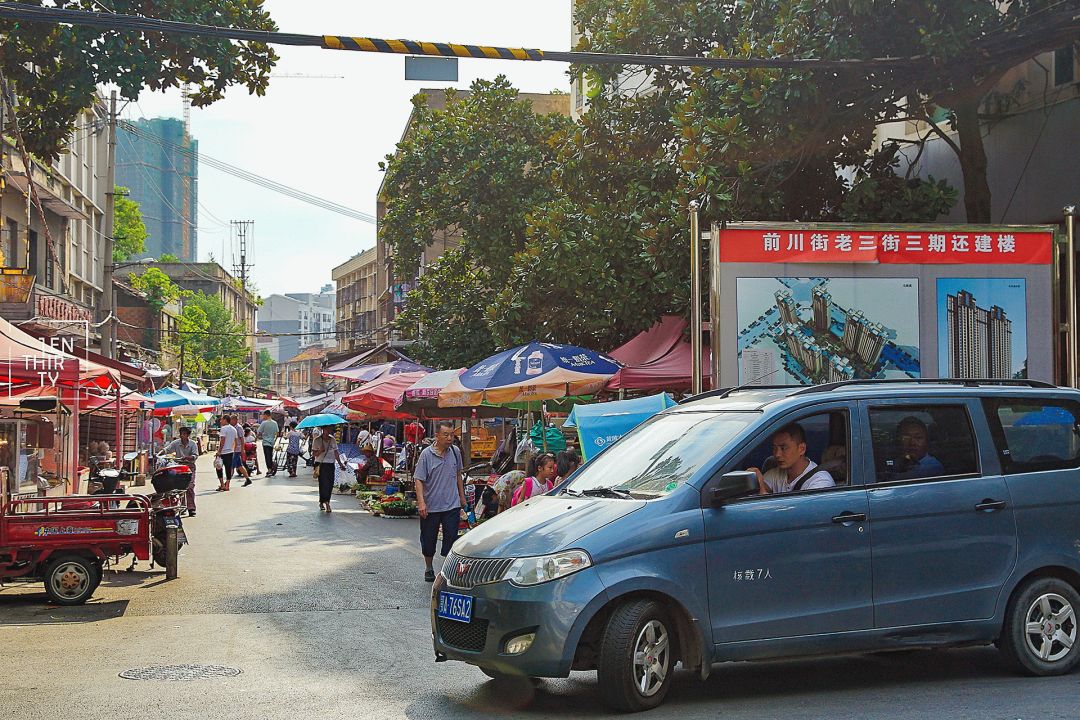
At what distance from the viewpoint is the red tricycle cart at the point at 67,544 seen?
485 inches

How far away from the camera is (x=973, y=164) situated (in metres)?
17.5

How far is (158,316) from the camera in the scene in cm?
7825

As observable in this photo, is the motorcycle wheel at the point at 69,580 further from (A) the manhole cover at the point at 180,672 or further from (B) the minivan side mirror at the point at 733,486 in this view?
(B) the minivan side mirror at the point at 733,486

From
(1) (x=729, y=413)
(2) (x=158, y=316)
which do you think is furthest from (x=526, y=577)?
(2) (x=158, y=316)

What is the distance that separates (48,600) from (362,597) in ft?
10.7

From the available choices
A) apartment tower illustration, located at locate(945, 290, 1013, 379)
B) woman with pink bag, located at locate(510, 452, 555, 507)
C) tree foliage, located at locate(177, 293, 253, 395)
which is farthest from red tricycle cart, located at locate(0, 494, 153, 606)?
tree foliage, located at locate(177, 293, 253, 395)

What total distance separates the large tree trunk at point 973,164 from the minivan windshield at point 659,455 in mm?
10491

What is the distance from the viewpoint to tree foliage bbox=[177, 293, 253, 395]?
8325 centimetres

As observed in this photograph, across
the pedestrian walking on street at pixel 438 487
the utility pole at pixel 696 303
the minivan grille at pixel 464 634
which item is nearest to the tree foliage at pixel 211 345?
the pedestrian walking on street at pixel 438 487

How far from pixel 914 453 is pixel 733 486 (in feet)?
4.97

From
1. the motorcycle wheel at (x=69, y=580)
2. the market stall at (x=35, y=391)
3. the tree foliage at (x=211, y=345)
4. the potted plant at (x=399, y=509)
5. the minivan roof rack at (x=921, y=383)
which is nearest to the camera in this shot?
the minivan roof rack at (x=921, y=383)

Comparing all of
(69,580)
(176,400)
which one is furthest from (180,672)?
(176,400)

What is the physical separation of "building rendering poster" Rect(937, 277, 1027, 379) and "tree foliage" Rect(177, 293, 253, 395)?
68.2m

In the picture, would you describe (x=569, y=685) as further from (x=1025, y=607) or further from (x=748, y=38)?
(x=748, y=38)
